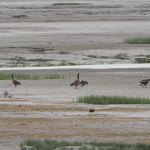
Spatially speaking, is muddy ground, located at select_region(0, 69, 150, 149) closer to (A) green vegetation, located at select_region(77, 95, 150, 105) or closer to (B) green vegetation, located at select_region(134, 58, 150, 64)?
(A) green vegetation, located at select_region(77, 95, 150, 105)

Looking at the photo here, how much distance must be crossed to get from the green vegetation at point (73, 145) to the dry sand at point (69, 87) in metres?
0.23

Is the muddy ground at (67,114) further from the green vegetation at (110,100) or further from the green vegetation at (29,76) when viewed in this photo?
the green vegetation at (29,76)

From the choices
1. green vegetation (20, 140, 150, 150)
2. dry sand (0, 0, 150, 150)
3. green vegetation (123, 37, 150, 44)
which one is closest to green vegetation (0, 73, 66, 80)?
dry sand (0, 0, 150, 150)

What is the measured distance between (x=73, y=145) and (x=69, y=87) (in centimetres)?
868

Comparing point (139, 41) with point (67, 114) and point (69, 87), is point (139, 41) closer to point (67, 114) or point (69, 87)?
point (69, 87)

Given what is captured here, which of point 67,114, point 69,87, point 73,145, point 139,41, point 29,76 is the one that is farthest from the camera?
point 139,41

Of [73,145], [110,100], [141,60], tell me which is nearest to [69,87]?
[110,100]

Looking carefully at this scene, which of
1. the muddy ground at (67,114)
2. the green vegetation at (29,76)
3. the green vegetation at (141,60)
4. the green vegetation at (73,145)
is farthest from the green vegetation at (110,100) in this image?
the green vegetation at (141,60)

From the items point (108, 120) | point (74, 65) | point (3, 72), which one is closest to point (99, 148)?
point (108, 120)

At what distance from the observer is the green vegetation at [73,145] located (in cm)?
1138

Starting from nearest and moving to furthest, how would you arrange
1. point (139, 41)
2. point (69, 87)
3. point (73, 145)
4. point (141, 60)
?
1. point (73, 145)
2. point (69, 87)
3. point (141, 60)
4. point (139, 41)

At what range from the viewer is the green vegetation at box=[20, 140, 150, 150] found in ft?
37.3

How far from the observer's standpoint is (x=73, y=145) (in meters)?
11.8

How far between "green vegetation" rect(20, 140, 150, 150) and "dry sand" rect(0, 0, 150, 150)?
0.23 m
